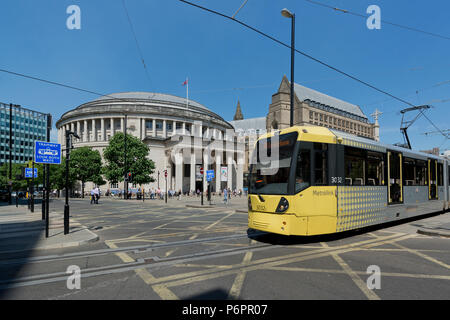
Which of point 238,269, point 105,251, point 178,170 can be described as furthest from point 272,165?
point 178,170

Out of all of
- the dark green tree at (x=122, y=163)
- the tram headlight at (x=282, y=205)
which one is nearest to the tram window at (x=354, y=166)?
the tram headlight at (x=282, y=205)

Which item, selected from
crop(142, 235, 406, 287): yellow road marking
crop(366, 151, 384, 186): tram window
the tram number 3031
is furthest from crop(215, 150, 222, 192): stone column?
crop(142, 235, 406, 287): yellow road marking

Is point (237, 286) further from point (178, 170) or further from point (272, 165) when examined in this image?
point (178, 170)

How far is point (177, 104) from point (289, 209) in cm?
7114

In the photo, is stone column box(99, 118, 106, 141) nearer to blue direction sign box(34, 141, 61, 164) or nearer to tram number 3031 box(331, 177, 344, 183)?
blue direction sign box(34, 141, 61, 164)

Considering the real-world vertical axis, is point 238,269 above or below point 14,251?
above

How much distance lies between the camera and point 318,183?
7.08 meters

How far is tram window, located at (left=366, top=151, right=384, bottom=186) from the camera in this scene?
8734mm

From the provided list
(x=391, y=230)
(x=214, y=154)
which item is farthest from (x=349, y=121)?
(x=391, y=230)

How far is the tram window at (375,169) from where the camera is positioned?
8.73 meters

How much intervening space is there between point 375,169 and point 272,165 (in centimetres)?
426

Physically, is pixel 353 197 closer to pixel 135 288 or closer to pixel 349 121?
pixel 135 288
